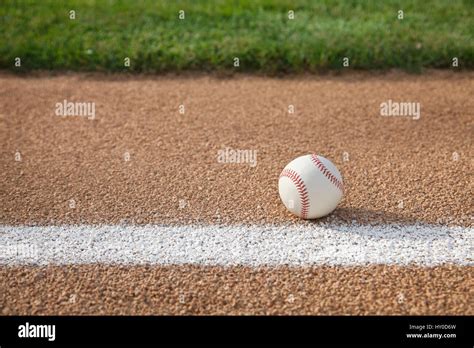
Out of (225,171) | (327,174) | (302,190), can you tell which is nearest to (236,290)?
(302,190)

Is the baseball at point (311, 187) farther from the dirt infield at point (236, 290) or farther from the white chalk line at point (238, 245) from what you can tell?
the dirt infield at point (236, 290)

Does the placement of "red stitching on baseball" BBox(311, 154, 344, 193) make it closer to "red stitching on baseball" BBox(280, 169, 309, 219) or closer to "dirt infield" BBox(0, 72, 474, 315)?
"red stitching on baseball" BBox(280, 169, 309, 219)

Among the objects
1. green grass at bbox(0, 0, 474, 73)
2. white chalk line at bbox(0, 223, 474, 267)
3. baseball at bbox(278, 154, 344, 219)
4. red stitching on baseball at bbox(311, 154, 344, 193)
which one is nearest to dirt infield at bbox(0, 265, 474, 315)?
white chalk line at bbox(0, 223, 474, 267)

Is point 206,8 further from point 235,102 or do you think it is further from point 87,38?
point 235,102

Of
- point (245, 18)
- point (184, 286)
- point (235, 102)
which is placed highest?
point (245, 18)

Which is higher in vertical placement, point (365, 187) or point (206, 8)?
point (206, 8)

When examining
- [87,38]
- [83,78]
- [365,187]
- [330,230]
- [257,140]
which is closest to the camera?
[330,230]

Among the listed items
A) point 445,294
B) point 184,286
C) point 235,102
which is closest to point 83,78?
point 235,102

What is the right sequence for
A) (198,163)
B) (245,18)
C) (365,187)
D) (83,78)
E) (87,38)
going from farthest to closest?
(245,18), (87,38), (83,78), (198,163), (365,187)
